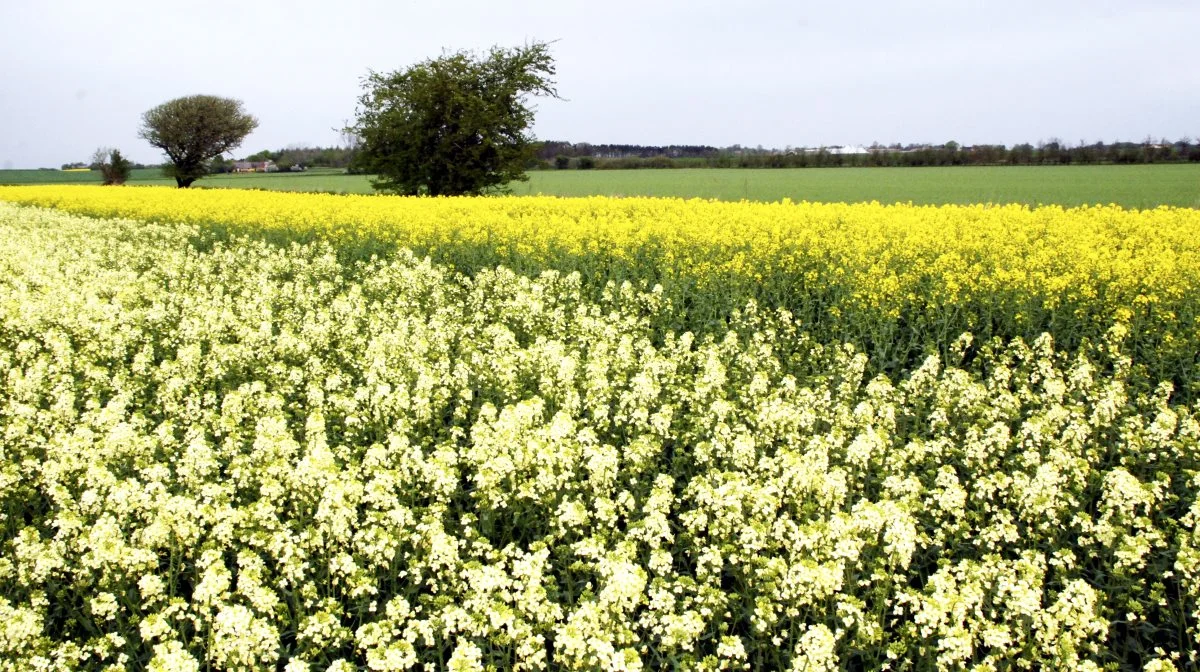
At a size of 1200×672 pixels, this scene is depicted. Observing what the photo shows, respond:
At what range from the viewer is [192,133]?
75.1 meters

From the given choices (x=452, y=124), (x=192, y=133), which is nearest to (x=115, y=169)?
(x=192, y=133)

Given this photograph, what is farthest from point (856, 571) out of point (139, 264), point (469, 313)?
point (139, 264)

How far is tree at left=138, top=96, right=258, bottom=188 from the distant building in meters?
14.4

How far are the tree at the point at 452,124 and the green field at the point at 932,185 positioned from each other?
4357 mm

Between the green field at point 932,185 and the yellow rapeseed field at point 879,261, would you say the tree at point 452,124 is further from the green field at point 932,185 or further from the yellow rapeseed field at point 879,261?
the yellow rapeseed field at point 879,261

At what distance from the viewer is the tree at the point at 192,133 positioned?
73.5m

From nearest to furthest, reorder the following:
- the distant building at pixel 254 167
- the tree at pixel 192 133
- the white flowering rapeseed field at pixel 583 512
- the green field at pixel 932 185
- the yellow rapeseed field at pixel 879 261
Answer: the white flowering rapeseed field at pixel 583 512, the yellow rapeseed field at pixel 879 261, the green field at pixel 932 185, the tree at pixel 192 133, the distant building at pixel 254 167

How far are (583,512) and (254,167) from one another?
335 ft

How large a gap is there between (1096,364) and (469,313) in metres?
7.79

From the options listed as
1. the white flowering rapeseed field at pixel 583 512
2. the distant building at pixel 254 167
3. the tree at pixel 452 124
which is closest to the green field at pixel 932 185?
the tree at pixel 452 124

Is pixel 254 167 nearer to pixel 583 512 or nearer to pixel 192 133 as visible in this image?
pixel 192 133

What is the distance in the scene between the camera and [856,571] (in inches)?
Result: 204

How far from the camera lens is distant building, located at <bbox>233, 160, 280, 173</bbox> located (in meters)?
93.9

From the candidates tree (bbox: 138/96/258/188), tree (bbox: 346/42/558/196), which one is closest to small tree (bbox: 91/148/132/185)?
tree (bbox: 138/96/258/188)
